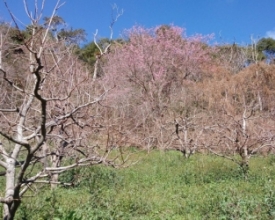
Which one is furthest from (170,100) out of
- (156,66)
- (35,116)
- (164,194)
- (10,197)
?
(10,197)

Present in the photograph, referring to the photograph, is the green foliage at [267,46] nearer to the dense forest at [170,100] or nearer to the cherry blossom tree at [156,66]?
the dense forest at [170,100]

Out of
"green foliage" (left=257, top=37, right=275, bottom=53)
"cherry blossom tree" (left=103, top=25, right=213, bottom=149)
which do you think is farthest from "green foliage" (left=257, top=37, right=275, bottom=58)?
"cherry blossom tree" (left=103, top=25, right=213, bottom=149)

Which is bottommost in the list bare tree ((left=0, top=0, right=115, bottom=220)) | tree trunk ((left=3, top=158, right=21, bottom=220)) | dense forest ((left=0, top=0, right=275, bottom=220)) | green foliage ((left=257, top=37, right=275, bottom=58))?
tree trunk ((left=3, top=158, right=21, bottom=220))

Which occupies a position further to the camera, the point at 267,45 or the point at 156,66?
the point at 267,45

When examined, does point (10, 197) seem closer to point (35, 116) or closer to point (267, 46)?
point (35, 116)

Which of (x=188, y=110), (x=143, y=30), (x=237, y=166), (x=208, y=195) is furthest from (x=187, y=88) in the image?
(x=208, y=195)

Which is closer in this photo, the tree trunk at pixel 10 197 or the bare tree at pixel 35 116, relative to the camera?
the bare tree at pixel 35 116

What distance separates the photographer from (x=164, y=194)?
7738 millimetres

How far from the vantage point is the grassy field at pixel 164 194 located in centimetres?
538

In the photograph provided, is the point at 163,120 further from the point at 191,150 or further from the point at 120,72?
the point at 120,72

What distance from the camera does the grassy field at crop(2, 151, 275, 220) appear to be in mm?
5379

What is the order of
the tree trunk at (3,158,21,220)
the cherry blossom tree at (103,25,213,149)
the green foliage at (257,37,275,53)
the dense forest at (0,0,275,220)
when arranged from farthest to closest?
the green foliage at (257,37,275,53), the cherry blossom tree at (103,25,213,149), the dense forest at (0,0,275,220), the tree trunk at (3,158,21,220)

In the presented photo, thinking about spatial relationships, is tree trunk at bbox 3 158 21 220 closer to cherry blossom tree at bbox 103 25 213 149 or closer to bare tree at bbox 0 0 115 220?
bare tree at bbox 0 0 115 220

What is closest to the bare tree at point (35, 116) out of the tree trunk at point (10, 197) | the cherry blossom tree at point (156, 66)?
the tree trunk at point (10, 197)
